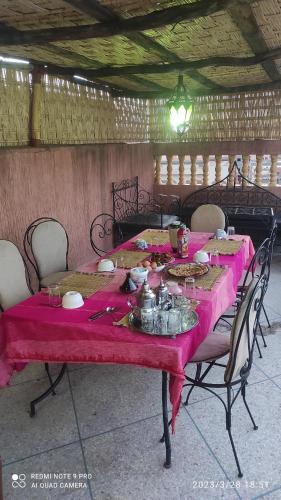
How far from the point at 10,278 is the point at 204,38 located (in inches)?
87.8

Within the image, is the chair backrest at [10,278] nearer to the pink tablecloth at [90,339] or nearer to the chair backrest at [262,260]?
the pink tablecloth at [90,339]

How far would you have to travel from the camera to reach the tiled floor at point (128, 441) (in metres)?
1.86

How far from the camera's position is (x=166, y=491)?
1.83 metres

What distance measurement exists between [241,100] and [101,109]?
80.0 inches

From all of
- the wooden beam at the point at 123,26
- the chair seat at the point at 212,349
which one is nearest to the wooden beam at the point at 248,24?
the wooden beam at the point at 123,26

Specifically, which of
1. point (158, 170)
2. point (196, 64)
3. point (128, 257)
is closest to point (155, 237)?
point (128, 257)

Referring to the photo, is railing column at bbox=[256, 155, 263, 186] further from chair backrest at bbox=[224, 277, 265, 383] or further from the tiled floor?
chair backrest at bbox=[224, 277, 265, 383]

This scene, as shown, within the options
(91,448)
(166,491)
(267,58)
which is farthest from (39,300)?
(267,58)

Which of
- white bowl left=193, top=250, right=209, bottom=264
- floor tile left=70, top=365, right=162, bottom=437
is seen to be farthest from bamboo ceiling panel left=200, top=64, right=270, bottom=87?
floor tile left=70, top=365, right=162, bottom=437

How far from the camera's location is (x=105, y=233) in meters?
5.12

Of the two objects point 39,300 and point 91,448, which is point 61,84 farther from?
point 91,448

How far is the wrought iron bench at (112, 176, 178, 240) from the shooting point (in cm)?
515

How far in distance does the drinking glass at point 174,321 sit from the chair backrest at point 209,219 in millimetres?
2179

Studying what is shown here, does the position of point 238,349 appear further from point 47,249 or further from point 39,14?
point 39,14
